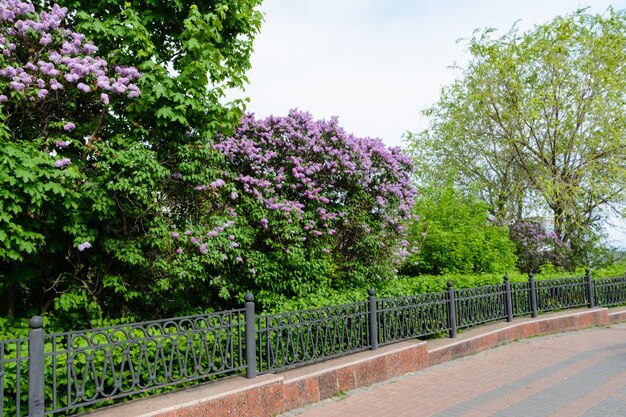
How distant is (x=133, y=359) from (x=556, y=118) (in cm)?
1781

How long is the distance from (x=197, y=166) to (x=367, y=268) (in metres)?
4.44

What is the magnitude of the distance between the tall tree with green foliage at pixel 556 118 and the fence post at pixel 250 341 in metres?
14.7

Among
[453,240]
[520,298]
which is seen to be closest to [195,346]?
[520,298]

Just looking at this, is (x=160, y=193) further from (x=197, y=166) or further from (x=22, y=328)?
(x=22, y=328)

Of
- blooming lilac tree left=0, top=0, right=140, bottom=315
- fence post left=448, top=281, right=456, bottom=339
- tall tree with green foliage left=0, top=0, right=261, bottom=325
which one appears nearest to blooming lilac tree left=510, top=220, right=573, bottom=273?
fence post left=448, top=281, right=456, bottom=339

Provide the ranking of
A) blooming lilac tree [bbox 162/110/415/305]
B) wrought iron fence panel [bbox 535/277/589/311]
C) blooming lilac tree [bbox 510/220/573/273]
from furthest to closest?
blooming lilac tree [bbox 510/220/573/273] → wrought iron fence panel [bbox 535/277/589/311] → blooming lilac tree [bbox 162/110/415/305]

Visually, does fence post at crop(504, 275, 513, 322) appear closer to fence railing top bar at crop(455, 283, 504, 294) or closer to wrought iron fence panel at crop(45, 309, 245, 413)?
fence railing top bar at crop(455, 283, 504, 294)

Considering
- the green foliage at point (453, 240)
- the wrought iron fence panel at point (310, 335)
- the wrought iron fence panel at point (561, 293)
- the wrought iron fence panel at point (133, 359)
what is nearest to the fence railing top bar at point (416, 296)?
the wrought iron fence panel at point (310, 335)

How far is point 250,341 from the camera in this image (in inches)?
225

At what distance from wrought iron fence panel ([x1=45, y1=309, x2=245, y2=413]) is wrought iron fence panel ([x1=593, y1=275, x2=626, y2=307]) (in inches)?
479

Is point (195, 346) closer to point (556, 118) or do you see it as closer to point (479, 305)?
point (479, 305)

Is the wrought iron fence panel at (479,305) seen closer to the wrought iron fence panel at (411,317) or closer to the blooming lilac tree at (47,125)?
the wrought iron fence panel at (411,317)

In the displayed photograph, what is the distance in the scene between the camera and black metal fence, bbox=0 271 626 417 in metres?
4.32

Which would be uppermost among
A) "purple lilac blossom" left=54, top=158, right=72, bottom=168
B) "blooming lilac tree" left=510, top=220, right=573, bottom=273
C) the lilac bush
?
the lilac bush
